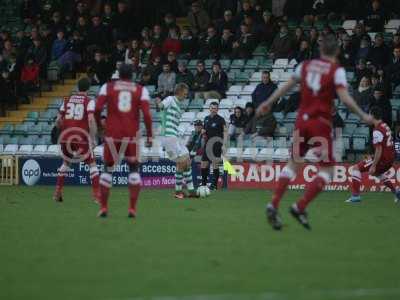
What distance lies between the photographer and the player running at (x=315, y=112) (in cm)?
1223

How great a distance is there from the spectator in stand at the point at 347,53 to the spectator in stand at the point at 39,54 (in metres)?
9.95

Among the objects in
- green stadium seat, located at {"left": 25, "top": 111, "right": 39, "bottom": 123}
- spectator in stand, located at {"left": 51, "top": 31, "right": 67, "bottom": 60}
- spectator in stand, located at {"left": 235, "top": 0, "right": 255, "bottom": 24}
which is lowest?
green stadium seat, located at {"left": 25, "top": 111, "right": 39, "bottom": 123}

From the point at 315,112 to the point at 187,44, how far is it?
18305 millimetres

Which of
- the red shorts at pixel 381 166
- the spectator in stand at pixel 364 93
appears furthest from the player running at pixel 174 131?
the spectator in stand at pixel 364 93

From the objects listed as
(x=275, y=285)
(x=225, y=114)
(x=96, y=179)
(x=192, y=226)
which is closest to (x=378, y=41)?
(x=225, y=114)

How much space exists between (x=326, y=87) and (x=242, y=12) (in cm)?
1801

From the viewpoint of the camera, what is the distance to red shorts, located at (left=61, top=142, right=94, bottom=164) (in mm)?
18438

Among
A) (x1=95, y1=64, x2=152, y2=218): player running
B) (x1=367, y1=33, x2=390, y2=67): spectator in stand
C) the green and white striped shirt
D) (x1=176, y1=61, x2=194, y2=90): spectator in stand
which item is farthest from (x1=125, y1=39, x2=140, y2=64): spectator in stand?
(x1=95, y1=64, x2=152, y2=218): player running

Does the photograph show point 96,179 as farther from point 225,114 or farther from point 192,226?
point 225,114

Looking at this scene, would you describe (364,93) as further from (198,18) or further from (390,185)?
(198,18)

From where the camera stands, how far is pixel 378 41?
26.2 meters

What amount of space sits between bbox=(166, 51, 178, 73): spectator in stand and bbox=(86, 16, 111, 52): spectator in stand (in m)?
2.98

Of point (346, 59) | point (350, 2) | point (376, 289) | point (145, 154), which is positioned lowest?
point (376, 289)

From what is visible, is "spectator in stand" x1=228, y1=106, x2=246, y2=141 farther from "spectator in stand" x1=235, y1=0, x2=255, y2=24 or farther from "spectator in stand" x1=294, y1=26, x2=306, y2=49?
"spectator in stand" x1=235, y1=0, x2=255, y2=24
